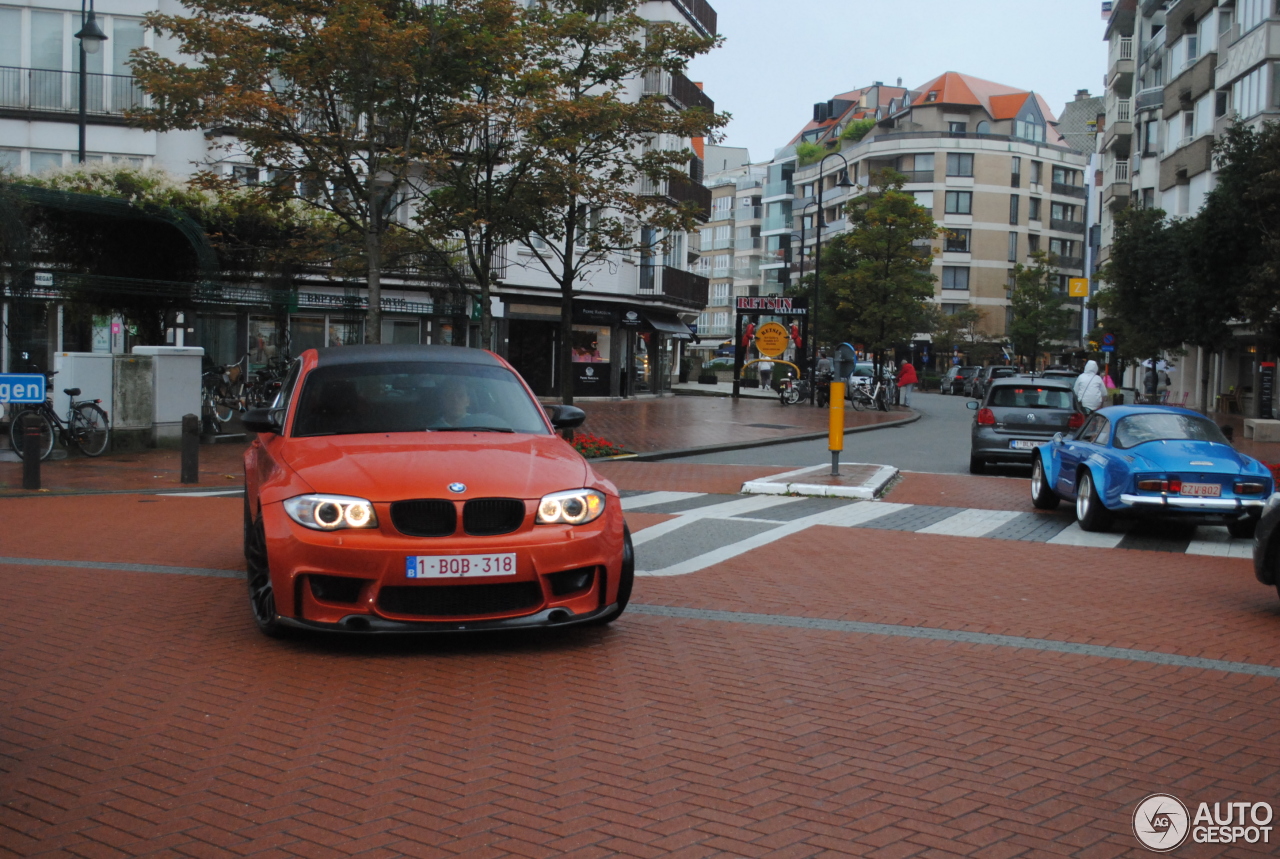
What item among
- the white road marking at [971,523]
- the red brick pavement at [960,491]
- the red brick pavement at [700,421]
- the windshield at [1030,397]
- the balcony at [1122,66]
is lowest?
the white road marking at [971,523]

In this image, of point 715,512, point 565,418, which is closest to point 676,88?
point 715,512

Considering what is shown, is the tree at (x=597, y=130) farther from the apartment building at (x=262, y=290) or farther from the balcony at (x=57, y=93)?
the balcony at (x=57, y=93)

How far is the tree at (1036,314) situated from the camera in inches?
3351

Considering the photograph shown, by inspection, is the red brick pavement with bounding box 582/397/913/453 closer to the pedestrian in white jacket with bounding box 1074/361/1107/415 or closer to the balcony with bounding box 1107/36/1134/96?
the pedestrian in white jacket with bounding box 1074/361/1107/415

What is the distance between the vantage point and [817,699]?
582 centimetres

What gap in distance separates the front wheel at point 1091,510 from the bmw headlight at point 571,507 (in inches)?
295

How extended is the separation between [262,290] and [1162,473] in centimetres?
1743

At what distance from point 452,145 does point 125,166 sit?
1049 centimetres

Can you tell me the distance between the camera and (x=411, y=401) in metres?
7.66

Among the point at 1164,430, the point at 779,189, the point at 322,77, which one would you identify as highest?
the point at 779,189

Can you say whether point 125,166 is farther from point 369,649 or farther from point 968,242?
point 968,242

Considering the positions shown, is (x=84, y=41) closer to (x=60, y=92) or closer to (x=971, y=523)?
(x=60, y=92)

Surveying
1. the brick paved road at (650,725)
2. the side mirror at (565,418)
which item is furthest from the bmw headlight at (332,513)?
the side mirror at (565,418)

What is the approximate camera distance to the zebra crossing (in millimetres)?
10875
